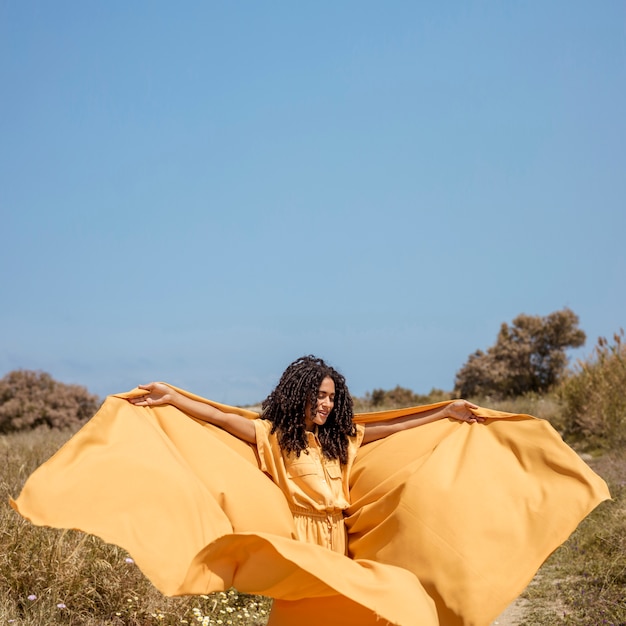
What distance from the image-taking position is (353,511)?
543 cm

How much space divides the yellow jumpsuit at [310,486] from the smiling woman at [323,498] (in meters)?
0.01

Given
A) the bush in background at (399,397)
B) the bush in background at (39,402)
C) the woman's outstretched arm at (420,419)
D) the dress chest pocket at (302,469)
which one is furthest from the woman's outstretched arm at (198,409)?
the bush in background at (399,397)

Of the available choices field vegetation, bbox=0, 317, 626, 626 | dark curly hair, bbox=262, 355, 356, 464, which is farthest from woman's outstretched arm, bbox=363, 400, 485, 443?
field vegetation, bbox=0, 317, 626, 626

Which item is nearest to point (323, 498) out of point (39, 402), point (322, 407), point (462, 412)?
point (322, 407)

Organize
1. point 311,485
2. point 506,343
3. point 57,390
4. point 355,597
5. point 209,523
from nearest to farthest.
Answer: point 355,597, point 209,523, point 311,485, point 57,390, point 506,343

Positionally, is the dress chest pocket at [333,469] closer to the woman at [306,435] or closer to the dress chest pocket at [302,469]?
the woman at [306,435]

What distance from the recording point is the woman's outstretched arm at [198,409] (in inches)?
208

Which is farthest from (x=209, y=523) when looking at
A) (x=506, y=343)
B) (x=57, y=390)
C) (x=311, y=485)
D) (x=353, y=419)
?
(x=506, y=343)

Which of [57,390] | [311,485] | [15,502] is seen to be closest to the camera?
[15,502]

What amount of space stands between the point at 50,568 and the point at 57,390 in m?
18.8

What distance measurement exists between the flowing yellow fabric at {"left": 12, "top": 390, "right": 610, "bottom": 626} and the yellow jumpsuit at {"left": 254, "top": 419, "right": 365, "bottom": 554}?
0.08 m

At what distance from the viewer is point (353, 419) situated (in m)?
5.69

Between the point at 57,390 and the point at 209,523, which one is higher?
the point at 57,390

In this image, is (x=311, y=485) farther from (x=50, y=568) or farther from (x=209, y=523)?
(x=50, y=568)
